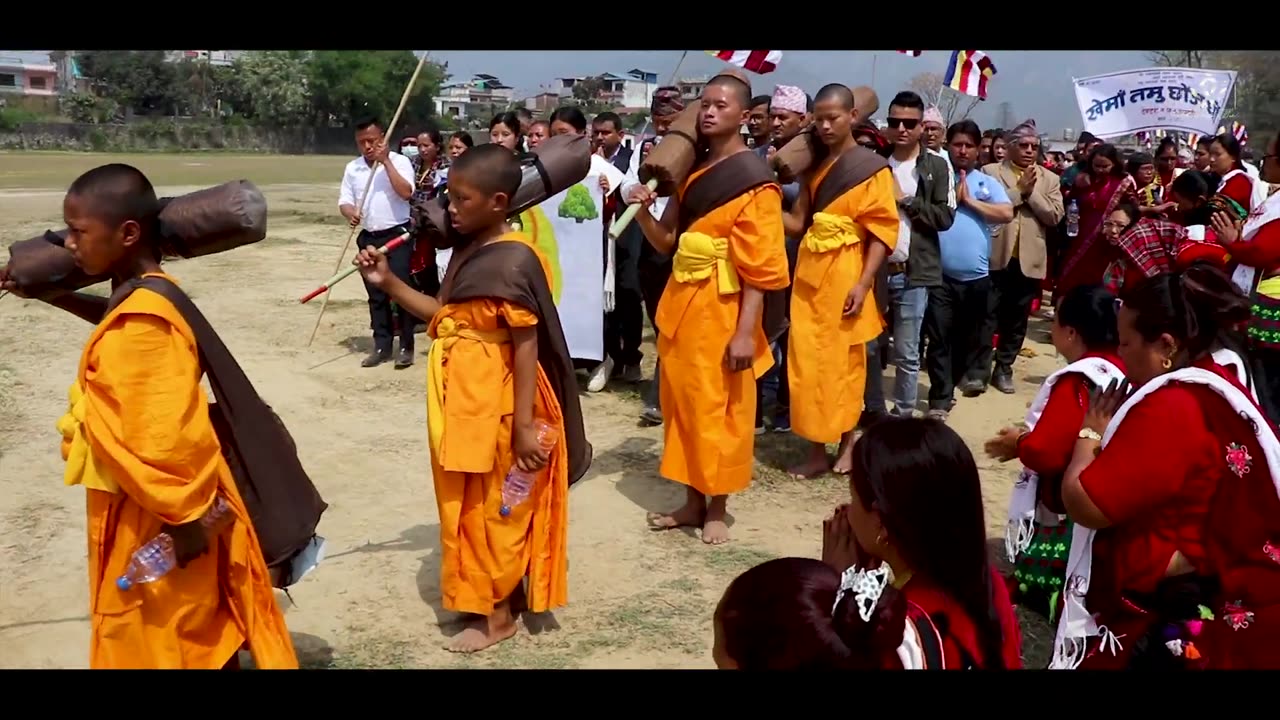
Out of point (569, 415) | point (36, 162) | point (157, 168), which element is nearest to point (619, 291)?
point (569, 415)

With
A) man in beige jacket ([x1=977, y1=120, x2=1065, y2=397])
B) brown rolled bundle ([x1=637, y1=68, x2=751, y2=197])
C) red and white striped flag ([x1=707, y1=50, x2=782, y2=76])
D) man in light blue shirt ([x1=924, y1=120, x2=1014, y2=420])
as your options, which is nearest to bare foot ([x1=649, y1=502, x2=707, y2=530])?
brown rolled bundle ([x1=637, y1=68, x2=751, y2=197])

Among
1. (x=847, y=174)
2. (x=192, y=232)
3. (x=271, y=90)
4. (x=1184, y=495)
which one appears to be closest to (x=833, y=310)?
(x=847, y=174)

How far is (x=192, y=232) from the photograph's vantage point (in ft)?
8.96

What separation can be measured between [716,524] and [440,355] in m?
1.75

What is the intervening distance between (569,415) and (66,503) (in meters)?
2.86

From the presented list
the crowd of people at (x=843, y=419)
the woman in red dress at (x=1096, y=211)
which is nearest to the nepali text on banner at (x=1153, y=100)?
the woman in red dress at (x=1096, y=211)

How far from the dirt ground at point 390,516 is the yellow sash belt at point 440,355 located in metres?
0.83

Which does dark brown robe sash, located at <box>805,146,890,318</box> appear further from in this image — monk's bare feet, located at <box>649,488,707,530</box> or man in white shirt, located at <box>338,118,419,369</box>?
man in white shirt, located at <box>338,118,419,369</box>

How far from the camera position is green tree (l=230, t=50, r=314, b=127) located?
57.8 m

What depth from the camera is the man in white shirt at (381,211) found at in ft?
24.0

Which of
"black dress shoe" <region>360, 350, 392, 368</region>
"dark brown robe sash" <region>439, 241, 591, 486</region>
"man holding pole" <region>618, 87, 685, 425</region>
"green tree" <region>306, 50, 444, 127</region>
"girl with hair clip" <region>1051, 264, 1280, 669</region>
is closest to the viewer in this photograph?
"girl with hair clip" <region>1051, 264, 1280, 669</region>

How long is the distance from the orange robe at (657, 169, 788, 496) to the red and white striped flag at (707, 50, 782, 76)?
11.2ft

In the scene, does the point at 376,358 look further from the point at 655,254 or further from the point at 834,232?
the point at 834,232

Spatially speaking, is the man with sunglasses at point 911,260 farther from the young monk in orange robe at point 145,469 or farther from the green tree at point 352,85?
the green tree at point 352,85
